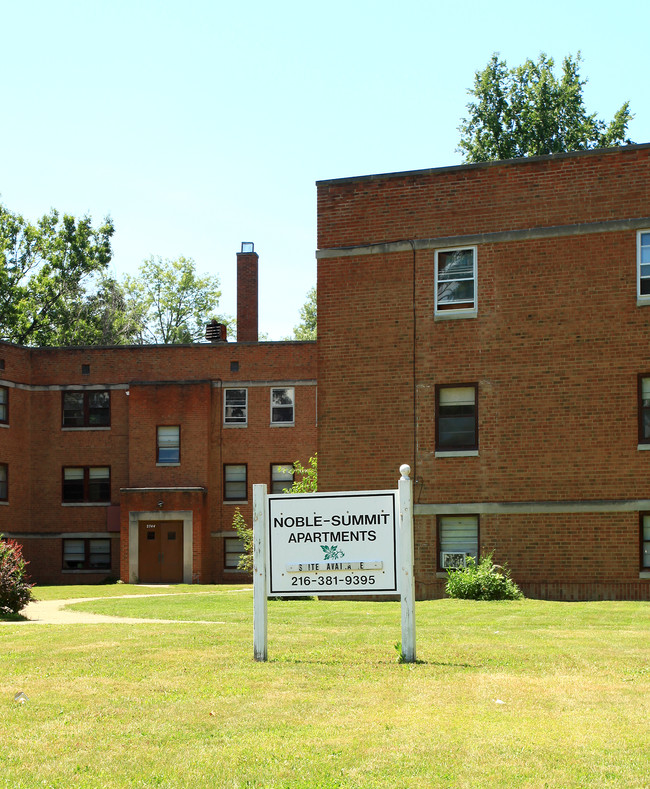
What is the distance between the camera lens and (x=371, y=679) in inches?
408

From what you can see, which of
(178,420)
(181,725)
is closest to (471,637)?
(181,725)

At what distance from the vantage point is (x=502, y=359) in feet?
84.8

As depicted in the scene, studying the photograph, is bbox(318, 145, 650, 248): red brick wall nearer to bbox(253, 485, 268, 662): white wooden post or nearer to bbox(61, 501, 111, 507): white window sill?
bbox(253, 485, 268, 662): white wooden post

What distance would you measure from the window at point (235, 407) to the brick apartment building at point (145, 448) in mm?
40

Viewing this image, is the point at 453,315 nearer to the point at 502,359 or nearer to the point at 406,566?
the point at 502,359

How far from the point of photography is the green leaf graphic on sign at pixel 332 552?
11820mm

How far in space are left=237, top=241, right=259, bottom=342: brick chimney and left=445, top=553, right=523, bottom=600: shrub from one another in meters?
23.1

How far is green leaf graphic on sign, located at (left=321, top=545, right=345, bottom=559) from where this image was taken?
1182cm

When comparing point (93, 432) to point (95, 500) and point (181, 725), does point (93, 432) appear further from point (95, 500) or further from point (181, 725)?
point (181, 725)

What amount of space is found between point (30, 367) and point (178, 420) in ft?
22.1

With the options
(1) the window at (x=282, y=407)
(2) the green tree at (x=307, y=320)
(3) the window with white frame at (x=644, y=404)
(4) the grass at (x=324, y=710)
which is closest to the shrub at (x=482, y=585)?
(3) the window with white frame at (x=644, y=404)

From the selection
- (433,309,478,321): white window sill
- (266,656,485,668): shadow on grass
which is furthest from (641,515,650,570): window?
(266,656,485,668): shadow on grass

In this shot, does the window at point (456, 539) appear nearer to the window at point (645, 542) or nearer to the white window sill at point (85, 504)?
the window at point (645, 542)

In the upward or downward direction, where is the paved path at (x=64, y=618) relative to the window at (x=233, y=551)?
upward
